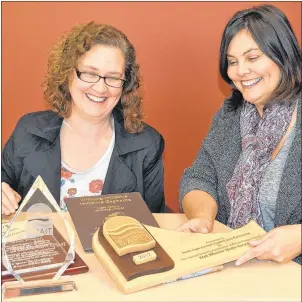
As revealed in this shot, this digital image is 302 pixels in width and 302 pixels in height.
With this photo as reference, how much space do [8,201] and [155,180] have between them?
635mm

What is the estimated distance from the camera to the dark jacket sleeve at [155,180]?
7.00ft

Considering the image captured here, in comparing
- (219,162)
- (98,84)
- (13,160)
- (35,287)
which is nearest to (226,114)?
(219,162)

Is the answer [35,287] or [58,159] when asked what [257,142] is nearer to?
[58,159]

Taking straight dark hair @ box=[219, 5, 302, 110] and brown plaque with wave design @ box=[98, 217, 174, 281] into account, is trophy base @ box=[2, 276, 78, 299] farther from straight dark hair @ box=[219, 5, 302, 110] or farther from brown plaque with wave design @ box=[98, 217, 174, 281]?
straight dark hair @ box=[219, 5, 302, 110]

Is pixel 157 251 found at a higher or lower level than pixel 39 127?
lower

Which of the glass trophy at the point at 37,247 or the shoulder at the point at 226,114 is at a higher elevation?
the shoulder at the point at 226,114

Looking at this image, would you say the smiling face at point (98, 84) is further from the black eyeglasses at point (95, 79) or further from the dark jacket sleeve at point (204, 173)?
the dark jacket sleeve at point (204, 173)

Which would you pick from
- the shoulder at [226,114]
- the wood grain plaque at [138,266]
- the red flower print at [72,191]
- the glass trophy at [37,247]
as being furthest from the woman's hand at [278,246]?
the red flower print at [72,191]

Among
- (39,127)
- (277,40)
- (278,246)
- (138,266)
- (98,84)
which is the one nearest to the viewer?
(138,266)

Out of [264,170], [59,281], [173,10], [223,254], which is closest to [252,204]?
[264,170]

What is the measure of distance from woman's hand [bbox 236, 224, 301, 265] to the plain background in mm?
1319

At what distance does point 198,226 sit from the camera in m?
1.58

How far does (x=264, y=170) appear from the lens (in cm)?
176

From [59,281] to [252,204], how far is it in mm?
735
